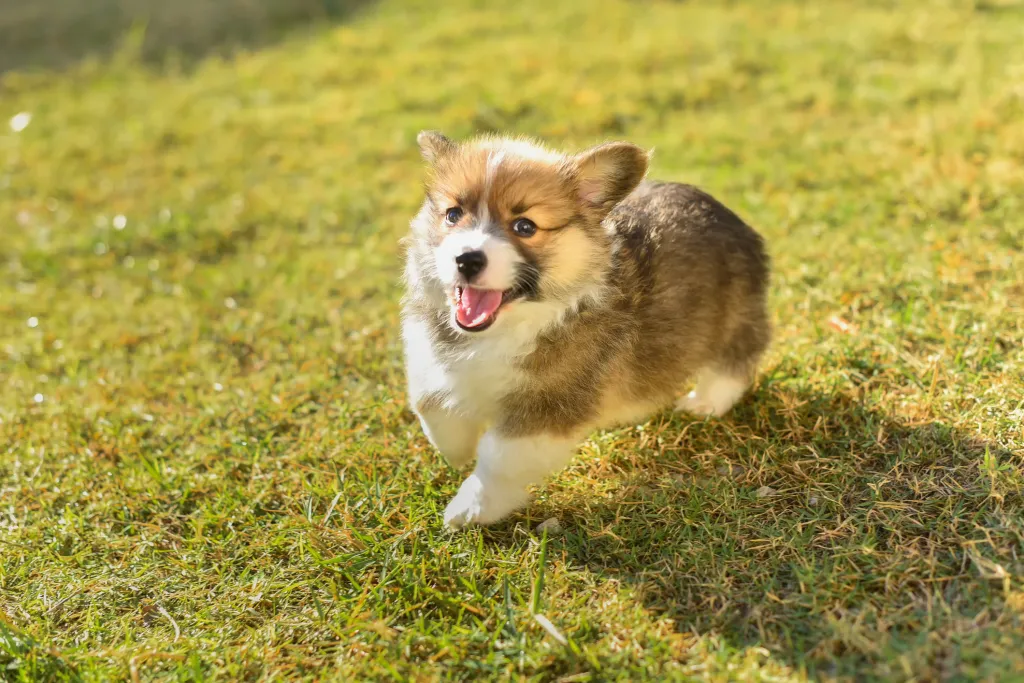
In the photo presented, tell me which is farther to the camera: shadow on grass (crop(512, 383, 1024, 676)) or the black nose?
the black nose

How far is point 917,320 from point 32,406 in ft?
→ 13.4

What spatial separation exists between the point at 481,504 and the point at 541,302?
73 centimetres

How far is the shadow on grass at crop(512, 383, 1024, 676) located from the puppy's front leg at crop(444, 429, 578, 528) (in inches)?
8.7

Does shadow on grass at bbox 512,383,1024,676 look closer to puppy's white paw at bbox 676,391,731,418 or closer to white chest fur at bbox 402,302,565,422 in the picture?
puppy's white paw at bbox 676,391,731,418

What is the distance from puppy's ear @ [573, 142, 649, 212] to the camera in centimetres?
307

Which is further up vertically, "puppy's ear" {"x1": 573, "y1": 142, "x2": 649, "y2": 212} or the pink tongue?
"puppy's ear" {"x1": 573, "y1": 142, "x2": 649, "y2": 212}

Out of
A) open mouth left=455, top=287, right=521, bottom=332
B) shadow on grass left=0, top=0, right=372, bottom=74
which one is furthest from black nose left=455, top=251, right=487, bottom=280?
shadow on grass left=0, top=0, right=372, bottom=74

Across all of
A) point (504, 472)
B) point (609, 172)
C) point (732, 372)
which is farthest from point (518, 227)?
point (732, 372)

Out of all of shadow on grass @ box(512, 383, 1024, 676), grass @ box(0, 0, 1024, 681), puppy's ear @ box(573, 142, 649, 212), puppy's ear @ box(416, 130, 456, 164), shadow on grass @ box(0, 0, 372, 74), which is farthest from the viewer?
A: shadow on grass @ box(0, 0, 372, 74)

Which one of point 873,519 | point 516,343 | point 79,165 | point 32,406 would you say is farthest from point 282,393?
point 79,165

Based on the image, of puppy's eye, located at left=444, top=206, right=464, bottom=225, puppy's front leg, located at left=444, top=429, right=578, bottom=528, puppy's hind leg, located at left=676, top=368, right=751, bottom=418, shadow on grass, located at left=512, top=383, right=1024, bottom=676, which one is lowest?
shadow on grass, located at left=512, top=383, right=1024, bottom=676

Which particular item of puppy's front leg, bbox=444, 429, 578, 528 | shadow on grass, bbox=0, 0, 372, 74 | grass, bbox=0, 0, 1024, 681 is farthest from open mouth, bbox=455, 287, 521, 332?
shadow on grass, bbox=0, 0, 372, 74

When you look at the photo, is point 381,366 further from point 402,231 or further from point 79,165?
point 79,165

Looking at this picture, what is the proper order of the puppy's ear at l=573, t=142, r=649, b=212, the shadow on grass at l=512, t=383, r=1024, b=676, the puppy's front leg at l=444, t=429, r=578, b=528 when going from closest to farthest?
the shadow on grass at l=512, t=383, r=1024, b=676
the puppy's ear at l=573, t=142, r=649, b=212
the puppy's front leg at l=444, t=429, r=578, b=528
